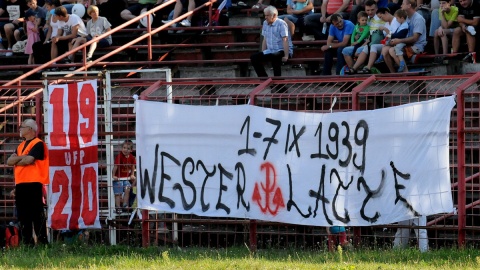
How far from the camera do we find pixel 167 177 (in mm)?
17188

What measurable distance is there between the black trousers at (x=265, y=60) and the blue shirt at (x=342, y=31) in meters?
0.94

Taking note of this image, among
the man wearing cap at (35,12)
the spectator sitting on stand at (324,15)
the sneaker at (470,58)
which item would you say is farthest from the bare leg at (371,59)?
the man wearing cap at (35,12)

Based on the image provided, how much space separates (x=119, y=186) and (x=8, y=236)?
172 centimetres

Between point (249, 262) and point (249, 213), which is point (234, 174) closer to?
point (249, 213)

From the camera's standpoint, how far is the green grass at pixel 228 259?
14117 mm

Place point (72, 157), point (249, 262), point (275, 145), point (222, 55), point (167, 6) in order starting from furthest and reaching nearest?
point (167, 6)
point (222, 55)
point (72, 157)
point (275, 145)
point (249, 262)

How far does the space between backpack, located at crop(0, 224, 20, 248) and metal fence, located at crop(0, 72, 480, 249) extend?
37 cm

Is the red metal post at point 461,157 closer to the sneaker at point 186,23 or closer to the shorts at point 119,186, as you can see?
the shorts at point 119,186

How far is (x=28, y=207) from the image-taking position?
699 inches

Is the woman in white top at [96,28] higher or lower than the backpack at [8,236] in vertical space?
higher

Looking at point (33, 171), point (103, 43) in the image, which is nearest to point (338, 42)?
point (103, 43)

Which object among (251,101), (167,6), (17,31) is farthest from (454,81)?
(17,31)

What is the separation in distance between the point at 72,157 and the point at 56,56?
6758 millimetres

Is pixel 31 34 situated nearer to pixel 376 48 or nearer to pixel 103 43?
pixel 103 43
